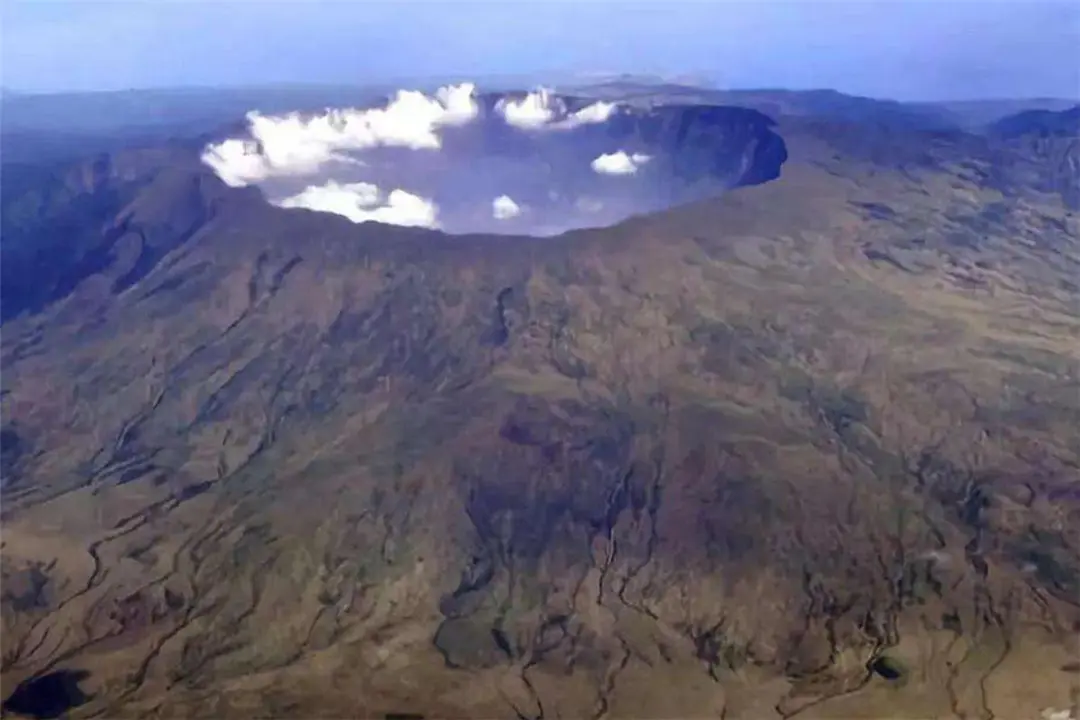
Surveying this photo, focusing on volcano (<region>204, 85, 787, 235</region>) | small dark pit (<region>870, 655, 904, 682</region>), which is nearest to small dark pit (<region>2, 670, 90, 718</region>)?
small dark pit (<region>870, 655, 904, 682</region>)

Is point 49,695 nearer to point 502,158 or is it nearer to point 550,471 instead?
point 550,471

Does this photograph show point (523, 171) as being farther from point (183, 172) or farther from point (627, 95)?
point (183, 172)

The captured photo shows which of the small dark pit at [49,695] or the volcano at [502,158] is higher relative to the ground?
the volcano at [502,158]

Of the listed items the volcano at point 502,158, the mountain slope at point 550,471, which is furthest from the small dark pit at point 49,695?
the volcano at point 502,158

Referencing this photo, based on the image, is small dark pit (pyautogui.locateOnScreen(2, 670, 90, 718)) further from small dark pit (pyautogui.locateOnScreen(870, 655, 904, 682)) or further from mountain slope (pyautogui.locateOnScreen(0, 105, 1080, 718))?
small dark pit (pyautogui.locateOnScreen(870, 655, 904, 682))

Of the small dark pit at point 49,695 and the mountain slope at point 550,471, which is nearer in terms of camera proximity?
the small dark pit at point 49,695

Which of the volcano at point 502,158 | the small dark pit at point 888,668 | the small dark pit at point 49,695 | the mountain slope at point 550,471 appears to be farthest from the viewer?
the volcano at point 502,158

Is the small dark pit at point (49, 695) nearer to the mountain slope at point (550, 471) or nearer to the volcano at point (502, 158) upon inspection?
the mountain slope at point (550, 471)

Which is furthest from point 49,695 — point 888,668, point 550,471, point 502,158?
point 502,158

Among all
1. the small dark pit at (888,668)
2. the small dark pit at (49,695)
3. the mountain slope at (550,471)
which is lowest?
the small dark pit at (49,695)
